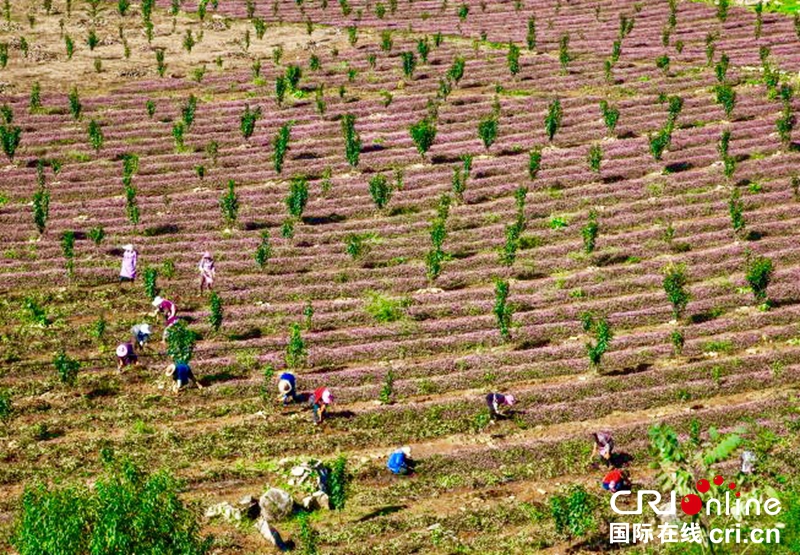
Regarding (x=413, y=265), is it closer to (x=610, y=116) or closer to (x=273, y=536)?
(x=610, y=116)

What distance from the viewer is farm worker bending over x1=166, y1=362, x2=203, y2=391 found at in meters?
32.5

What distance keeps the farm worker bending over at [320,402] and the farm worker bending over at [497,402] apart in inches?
195

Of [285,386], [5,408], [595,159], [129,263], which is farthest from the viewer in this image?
[595,159]

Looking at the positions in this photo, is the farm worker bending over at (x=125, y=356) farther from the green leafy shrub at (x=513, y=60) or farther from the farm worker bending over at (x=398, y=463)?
the green leafy shrub at (x=513, y=60)

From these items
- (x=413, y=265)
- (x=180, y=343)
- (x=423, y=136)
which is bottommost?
(x=180, y=343)

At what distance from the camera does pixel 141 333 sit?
113ft

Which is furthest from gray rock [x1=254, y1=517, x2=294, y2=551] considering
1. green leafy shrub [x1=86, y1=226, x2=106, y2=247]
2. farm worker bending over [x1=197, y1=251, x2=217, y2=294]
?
green leafy shrub [x1=86, y1=226, x2=106, y2=247]

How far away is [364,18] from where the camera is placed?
234 feet

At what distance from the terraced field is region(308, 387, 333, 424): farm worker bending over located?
37cm

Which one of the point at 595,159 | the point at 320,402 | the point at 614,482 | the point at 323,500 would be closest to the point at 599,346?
the point at 614,482

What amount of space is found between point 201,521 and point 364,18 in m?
51.3

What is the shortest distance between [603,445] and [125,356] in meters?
15.9

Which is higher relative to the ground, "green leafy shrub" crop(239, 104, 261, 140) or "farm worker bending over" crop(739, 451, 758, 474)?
"green leafy shrub" crop(239, 104, 261, 140)

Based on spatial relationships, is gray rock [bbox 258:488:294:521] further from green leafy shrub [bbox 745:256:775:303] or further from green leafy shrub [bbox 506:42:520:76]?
green leafy shrub [bbox 506:42:520:76]
